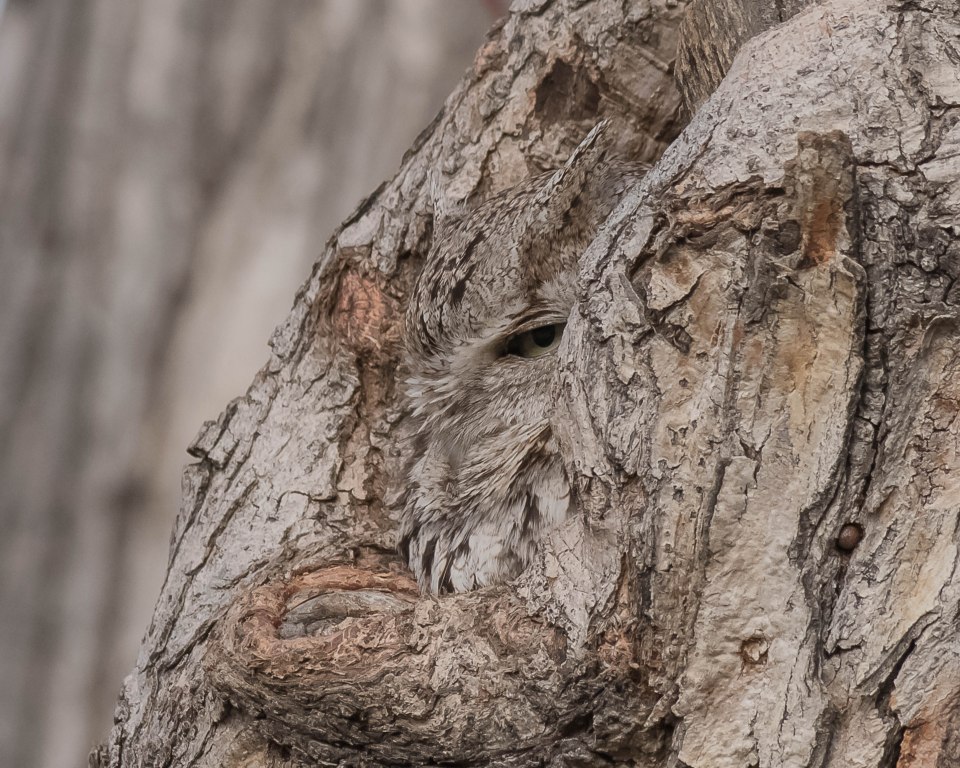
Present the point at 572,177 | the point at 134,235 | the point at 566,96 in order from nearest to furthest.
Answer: the point at 572,177 < the point at 566,96 < the point at 134,235

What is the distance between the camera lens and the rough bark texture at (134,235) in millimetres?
2627

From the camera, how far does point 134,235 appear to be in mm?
2648

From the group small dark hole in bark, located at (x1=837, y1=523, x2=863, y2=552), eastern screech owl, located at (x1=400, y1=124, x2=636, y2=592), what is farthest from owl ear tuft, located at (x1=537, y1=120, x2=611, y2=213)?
small dark hole in bark, located at (x1=837, y1=523, x2=863, y2=552)

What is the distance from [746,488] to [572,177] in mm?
643

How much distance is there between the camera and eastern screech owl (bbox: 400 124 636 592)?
5.02 feet

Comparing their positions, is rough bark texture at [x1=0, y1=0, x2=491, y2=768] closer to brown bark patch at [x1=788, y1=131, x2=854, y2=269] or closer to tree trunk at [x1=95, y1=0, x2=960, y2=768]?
tree trunk at [x1=95, y1=0, x2=960, y2=768]

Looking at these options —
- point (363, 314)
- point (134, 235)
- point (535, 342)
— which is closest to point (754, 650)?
point (535, 342)

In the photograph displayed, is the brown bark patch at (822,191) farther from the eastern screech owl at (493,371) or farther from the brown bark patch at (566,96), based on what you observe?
the brown bark patch at (566,96)

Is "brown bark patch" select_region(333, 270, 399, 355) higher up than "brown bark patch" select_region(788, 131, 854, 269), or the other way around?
"brown bark patch" select_region(333, 270, 399, 355)

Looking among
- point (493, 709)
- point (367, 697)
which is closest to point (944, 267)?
point (493, 709)

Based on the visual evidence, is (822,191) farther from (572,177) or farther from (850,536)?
(572,177)

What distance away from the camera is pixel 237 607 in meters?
1.49

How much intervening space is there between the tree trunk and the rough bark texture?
4.71 ft

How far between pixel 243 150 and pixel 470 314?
1.33 m
